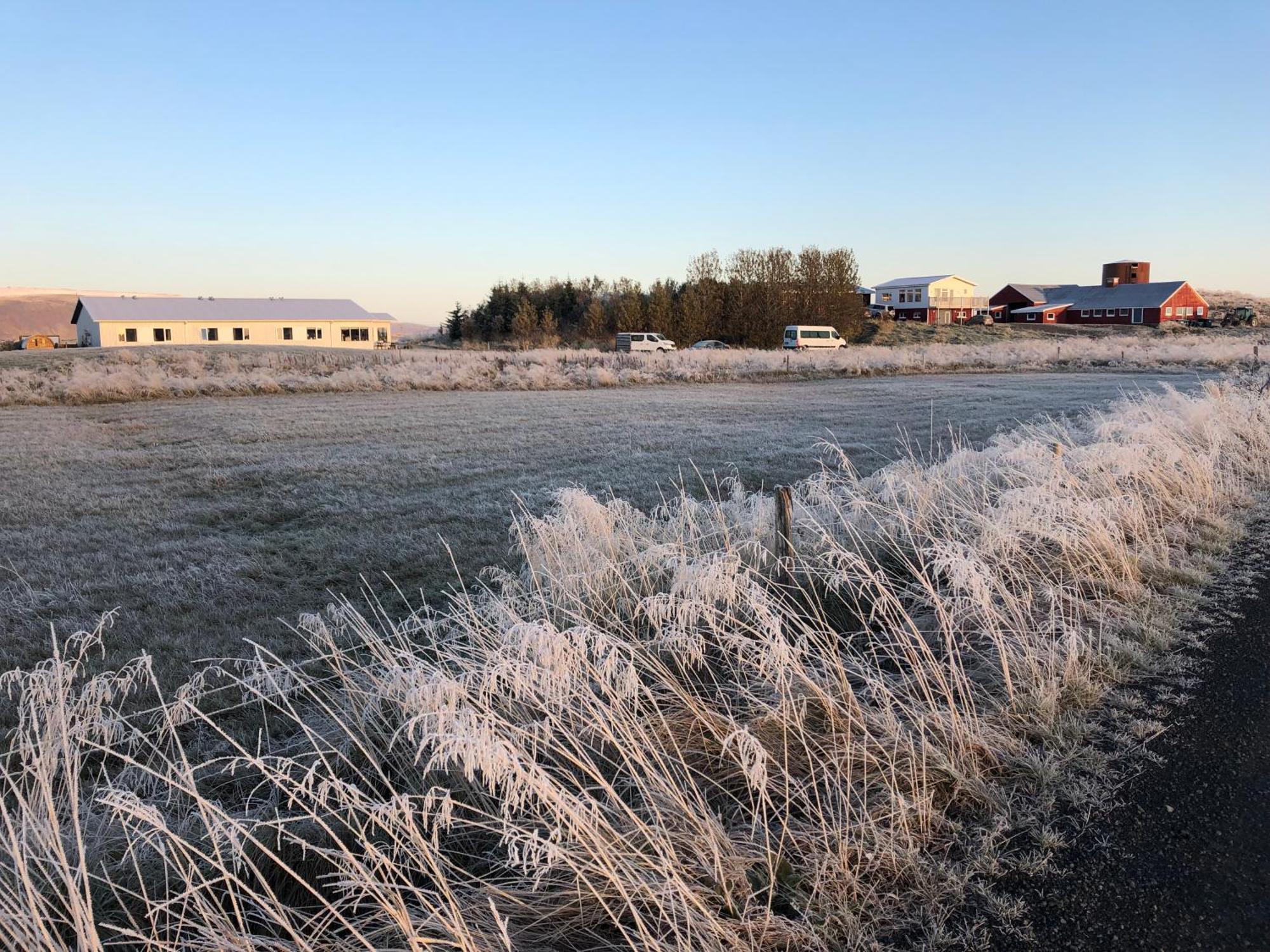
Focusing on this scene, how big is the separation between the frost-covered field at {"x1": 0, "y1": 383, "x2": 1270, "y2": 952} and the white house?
238 feet

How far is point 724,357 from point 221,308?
146 ft

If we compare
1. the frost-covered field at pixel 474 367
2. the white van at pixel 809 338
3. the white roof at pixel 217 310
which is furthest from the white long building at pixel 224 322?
the white van at pixel 809 338

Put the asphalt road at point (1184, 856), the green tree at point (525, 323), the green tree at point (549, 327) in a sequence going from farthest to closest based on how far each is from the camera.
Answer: the green tree at point (525, 323) → the green tree at point (549, 327) → the asphalt road at point (1184, 856)

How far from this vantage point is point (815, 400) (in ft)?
69.9

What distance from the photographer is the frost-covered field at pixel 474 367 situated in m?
23.3

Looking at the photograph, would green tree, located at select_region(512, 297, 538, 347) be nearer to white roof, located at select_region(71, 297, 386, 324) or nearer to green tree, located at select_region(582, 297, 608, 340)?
green tree, located at select_region(582, 297, 608, 340)

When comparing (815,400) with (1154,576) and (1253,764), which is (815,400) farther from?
(1253,764)

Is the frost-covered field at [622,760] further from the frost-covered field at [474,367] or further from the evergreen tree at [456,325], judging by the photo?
the evergreen tree at [456,325]

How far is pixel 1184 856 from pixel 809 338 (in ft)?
146

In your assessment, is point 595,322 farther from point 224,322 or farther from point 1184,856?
point 1184,856

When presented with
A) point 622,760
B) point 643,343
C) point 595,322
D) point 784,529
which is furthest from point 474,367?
point 595,322

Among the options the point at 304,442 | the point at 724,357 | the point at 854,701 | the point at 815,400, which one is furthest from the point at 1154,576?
the point at 724,357

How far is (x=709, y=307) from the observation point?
2226 inches

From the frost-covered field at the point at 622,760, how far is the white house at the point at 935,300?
72.5m
